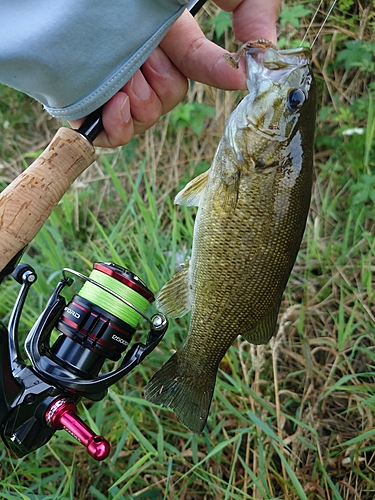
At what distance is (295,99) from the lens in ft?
5.46

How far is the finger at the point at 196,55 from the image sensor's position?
77.4 inches

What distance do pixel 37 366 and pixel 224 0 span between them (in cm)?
142

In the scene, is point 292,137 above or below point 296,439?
above

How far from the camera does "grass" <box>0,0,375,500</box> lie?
2254 mm

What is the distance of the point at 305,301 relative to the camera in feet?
9.13

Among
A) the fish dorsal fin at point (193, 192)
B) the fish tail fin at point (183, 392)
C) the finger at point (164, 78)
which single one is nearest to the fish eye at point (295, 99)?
the fish dorsal fin at point (193, 192)

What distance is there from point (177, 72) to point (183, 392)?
4.30ft

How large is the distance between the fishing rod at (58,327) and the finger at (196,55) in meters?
0.61

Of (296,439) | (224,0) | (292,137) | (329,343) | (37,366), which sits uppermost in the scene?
(224,0)

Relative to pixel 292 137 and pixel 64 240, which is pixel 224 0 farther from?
pixel 64 240

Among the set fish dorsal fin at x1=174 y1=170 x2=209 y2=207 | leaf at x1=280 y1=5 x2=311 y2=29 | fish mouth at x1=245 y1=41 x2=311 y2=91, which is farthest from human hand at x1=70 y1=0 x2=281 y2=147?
leaf at x1=280 y1=5 x2=311 y2=29

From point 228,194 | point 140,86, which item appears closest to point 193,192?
point 228,194

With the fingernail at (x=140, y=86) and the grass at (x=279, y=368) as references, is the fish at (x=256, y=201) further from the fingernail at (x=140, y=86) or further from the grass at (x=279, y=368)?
the grass at (x=279, y=368)

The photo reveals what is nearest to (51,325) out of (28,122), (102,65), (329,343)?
(102,65)
